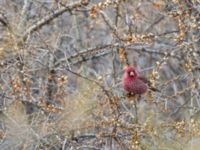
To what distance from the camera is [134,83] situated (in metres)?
6.12

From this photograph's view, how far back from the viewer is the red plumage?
6.09 meters


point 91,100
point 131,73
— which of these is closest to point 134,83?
point 131,73

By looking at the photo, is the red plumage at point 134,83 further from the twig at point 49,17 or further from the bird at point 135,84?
the twig at point 49,17

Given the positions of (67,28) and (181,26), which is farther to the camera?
(67,28)

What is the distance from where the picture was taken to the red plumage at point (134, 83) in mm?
6089

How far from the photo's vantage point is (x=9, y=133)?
591 cm

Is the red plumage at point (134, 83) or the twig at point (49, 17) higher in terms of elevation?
the twig at point (49, 17)

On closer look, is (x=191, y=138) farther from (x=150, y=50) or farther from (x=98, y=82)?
(x=150, y=50)

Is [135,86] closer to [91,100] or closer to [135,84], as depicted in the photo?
[135,84]

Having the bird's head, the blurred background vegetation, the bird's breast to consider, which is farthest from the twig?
the bird's breast

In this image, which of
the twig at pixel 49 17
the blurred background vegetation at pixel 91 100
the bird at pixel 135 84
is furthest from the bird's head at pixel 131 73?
the twig at pixel 49 17

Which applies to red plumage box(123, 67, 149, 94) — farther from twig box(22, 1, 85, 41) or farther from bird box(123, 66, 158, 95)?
twig box(22, 1, 85, 41)

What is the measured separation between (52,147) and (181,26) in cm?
164

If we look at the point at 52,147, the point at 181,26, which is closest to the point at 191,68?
the point at 181,26
